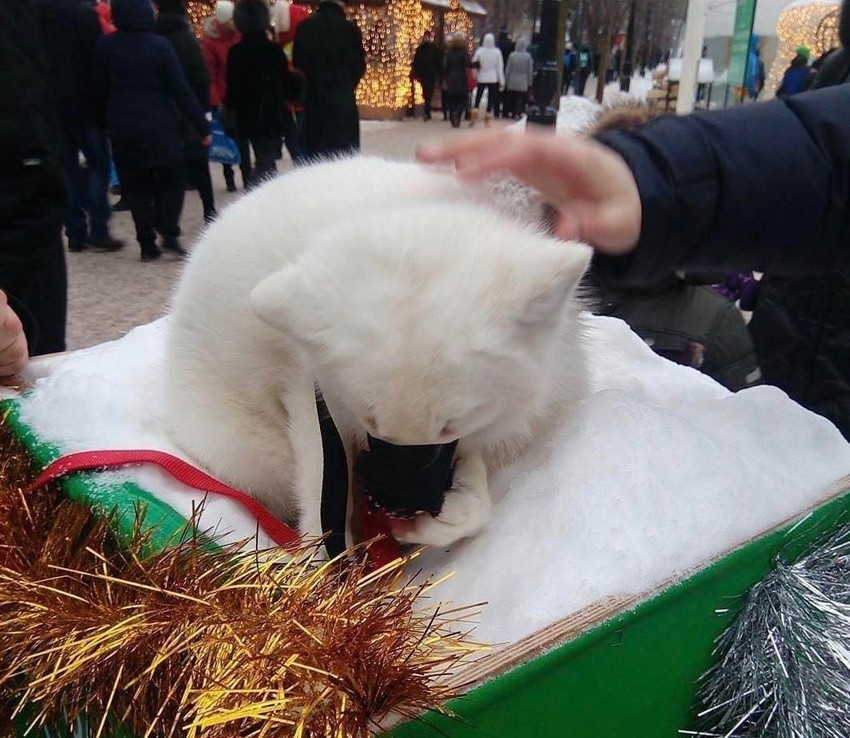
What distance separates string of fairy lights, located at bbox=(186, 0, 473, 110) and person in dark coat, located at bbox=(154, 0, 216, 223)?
8.34 metres

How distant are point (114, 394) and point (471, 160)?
0.71 metres

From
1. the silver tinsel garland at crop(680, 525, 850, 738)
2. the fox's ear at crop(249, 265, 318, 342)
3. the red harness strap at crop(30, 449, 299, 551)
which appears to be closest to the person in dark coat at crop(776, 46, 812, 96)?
the silver tinsel garland at crop(680, 525, 850, 738)

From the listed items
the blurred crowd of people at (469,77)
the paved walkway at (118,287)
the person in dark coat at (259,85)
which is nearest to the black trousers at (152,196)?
the paved walkway at (118,287)

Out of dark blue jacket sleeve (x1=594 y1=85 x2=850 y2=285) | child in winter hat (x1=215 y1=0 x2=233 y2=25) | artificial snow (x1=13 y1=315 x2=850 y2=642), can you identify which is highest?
child in winter hat (x1=215 y1=0 x2=233 y2=25)

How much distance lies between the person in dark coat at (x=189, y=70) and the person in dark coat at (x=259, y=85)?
0.66ft

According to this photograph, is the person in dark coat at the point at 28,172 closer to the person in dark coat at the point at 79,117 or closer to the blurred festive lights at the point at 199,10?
the person in dark coat at the point at 79,117

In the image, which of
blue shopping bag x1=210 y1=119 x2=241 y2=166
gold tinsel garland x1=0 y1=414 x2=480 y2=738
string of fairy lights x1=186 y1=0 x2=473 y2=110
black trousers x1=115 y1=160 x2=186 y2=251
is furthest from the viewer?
string of fairy lights x1=186 y1=0 x2=473 y2=110

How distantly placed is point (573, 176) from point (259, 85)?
5.01m

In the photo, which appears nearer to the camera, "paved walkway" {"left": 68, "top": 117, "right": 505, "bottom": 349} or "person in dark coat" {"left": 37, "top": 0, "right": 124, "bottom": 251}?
"paved walkway" {"left": 68, "top": 117, "right": 505, "bottom": 349}

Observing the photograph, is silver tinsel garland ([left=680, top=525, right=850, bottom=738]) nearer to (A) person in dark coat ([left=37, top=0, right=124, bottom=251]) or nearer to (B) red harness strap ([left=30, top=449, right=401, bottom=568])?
(B) red harness strap ([left=30, top=449, right=401, bottom=568])

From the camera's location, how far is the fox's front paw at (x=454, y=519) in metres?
1.04

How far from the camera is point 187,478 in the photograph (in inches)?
40.3

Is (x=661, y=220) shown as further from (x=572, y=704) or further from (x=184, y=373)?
(x=184, y=373)

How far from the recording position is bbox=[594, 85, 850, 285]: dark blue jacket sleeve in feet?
3.45
